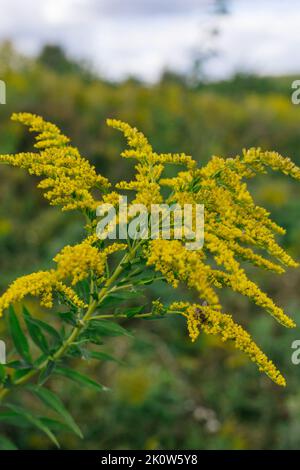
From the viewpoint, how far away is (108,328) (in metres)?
2.06

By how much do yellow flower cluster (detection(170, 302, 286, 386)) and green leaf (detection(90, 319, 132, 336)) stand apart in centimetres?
19

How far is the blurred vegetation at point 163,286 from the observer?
14.3 ft

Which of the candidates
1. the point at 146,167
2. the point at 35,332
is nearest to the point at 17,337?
the point at 35,332

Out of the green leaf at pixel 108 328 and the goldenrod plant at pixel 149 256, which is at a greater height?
the goldenrod plant at pixel 149 256

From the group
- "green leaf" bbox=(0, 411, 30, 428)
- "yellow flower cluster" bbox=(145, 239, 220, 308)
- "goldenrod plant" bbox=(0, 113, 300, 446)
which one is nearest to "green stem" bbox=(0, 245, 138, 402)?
"goldenrod plant" bbox=(0, 113, 300, 446)

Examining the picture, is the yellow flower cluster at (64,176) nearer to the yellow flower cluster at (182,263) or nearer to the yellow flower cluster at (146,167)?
the yellow flower cluster at (146,167)

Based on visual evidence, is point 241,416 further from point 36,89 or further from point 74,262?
point 36,89

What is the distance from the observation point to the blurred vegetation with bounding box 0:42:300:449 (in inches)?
172

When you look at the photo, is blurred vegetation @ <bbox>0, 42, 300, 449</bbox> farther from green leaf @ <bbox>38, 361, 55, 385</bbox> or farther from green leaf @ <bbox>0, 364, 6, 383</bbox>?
green leaf @ <bbox>0, 364, 6, 383</bbox>

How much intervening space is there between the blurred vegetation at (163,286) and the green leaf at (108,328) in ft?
0.78

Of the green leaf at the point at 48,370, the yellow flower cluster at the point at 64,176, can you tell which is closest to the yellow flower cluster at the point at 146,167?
the yellow flower cluster at the point at 64,176
